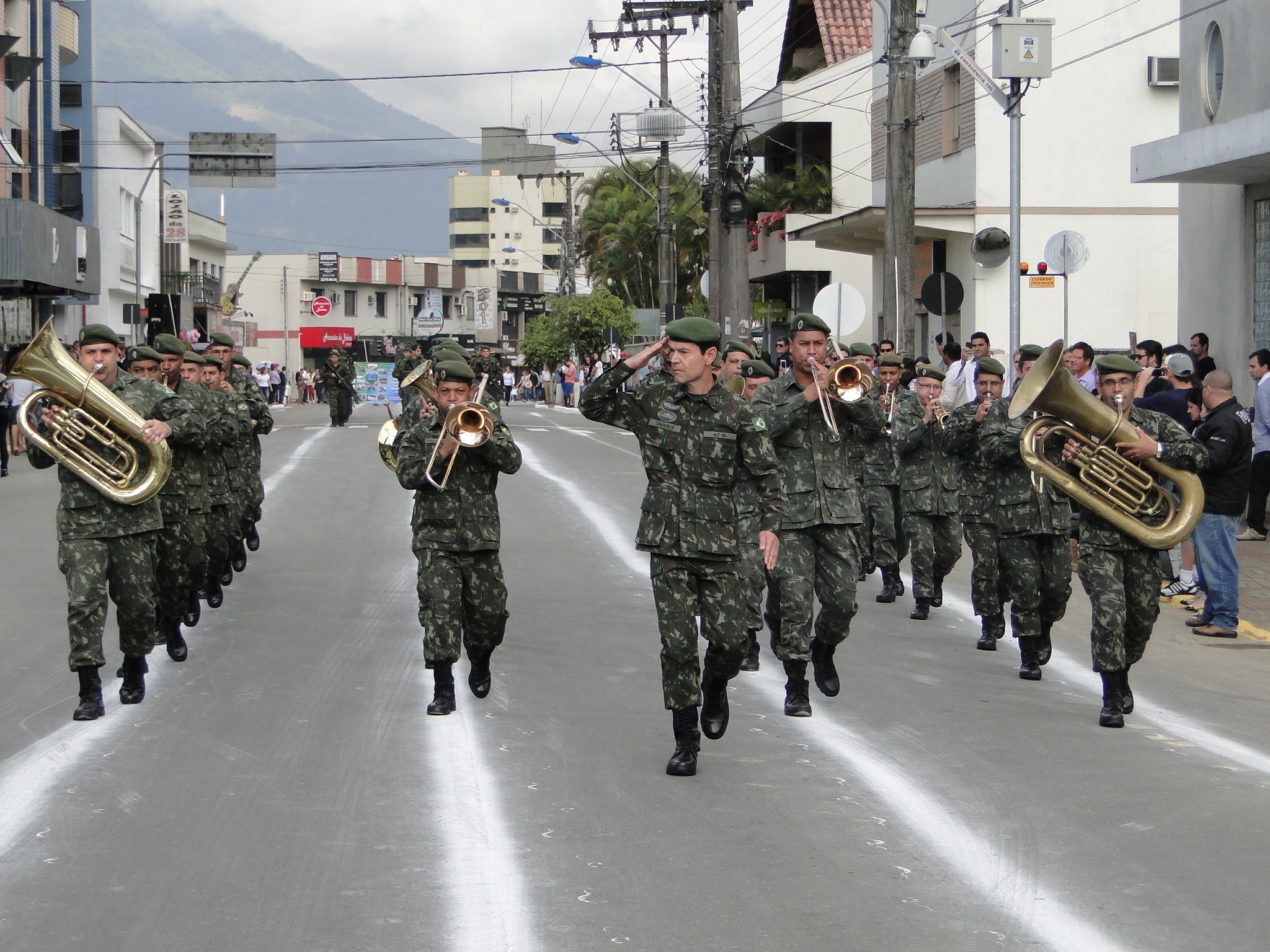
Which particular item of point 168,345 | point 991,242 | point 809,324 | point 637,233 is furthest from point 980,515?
point 637,233

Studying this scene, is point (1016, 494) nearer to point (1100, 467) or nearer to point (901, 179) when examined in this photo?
point (1100, 467)

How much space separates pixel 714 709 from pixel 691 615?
588 millimetres

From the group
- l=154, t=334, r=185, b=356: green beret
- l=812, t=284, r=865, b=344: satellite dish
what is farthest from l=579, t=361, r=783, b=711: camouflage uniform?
l=812, t=284, r=865, b=344: satellite dish

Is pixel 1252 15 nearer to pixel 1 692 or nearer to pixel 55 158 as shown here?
pixel 1 692

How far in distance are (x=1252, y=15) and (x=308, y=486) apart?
12.7 metres

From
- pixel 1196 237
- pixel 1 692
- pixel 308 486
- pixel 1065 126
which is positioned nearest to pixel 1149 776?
pixel 1 692

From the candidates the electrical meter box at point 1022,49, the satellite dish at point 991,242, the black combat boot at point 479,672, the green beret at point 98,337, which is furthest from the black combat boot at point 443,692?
the satellite dish at point 991,242

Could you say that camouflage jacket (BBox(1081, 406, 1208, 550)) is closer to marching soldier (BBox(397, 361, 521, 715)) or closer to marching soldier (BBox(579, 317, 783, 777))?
marching soldier (BBox(579, 317, 783, 777))

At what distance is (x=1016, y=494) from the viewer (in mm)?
9281

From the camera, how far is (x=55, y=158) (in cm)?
4906

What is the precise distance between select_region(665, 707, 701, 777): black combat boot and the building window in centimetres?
1398

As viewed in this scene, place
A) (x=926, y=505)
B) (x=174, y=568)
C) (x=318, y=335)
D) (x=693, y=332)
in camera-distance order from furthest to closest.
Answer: (x=318, y=335) < (x=926, y=505) < (x=174, y=568) < (x=693, y=332)

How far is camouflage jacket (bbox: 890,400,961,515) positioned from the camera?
1127cm

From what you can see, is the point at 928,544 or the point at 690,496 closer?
the point at 690,496
